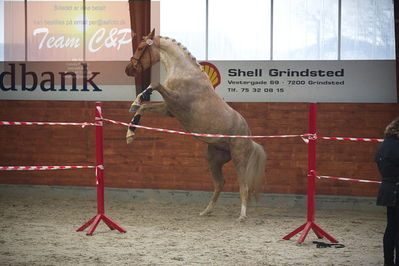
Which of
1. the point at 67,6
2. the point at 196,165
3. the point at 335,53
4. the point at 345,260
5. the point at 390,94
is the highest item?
the point at 67,6

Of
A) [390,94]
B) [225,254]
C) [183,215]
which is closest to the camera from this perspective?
[225,254]

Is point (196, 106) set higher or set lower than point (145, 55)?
lower

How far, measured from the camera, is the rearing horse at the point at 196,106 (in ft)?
26.0

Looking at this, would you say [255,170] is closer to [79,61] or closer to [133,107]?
[133,107]

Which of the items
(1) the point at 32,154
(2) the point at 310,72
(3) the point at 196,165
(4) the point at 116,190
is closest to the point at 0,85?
(1) the point at 32,154

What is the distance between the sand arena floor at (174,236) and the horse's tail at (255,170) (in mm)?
467

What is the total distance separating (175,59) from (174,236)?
7.99ft

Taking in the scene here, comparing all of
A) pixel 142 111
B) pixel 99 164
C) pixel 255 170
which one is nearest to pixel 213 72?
→ pixel 255 170

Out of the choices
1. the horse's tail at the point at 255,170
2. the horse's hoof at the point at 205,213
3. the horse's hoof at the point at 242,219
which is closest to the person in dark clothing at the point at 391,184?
the horse's hoof at the point at 242,219

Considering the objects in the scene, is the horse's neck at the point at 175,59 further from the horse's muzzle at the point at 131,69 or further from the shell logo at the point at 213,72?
the shell logo at the point at 213,72

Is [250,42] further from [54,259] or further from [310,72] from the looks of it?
[54,259]

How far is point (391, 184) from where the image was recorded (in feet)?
17.1

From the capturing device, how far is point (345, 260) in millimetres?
5863

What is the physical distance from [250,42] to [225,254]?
478cm
